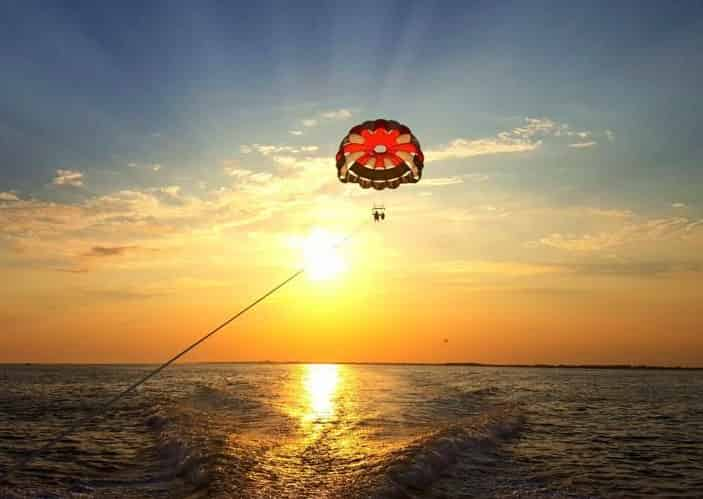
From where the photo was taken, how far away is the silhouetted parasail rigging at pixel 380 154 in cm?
1809

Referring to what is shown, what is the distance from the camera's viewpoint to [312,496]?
1042 centimetres

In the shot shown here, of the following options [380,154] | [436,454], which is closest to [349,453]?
[436,454]

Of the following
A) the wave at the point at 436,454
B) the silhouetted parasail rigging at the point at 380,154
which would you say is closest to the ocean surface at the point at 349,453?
the wave at the point at 436,454

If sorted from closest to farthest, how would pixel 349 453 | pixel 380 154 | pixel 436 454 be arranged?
pixel 436 454, pixel 349 453, pixel 380 154

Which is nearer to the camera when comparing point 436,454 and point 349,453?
point 436,454

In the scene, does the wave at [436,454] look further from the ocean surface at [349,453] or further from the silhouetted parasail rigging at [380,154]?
the silhouetted parasail rigging at [380,154]

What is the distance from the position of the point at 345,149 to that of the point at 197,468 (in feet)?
34.9

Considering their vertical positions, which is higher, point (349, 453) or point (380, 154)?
point (380, 154)

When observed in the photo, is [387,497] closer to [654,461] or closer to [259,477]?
[259,477]

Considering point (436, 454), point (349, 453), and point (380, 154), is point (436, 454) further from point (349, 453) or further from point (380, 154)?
point (380, 154)

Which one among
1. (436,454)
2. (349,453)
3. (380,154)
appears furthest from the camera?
(380,154)

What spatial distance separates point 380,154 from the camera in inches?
730

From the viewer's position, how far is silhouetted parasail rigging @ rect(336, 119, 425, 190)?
18.1 metres

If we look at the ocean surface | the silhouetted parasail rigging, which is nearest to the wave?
the ocean surface
